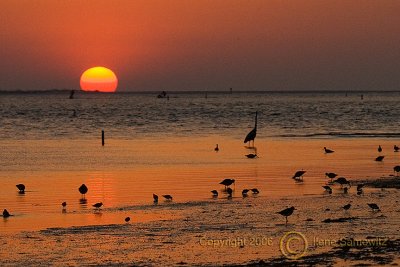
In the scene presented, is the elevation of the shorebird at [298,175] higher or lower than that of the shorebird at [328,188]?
higher

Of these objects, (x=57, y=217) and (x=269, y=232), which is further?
(x=57, y=217)

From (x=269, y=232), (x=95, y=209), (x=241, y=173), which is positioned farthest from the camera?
(x=241, y=173)

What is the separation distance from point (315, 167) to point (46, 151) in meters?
14.1

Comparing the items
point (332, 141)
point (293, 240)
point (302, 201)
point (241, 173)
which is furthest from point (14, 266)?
point (332, 141)

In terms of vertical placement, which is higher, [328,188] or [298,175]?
[298,175]

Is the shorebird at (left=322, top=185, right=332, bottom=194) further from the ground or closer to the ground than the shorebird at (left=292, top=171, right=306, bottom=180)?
closer to the ground

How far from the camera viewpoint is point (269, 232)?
15.8 m

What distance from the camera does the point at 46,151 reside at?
39.2m

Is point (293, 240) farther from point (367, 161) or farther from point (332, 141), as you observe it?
point (332, 141)

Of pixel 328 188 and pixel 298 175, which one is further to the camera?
pixel 298 175

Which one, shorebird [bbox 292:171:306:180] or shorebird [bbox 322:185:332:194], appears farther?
shorebird [bbox 292:171:306:180]

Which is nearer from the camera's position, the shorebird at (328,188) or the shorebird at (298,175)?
the shorebird at (328,188)

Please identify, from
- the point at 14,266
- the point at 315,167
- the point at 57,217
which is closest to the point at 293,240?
the point at 14,266

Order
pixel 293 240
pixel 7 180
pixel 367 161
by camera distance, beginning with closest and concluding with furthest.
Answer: pixel 293 240, pixel 7 180, pixel 367 161
